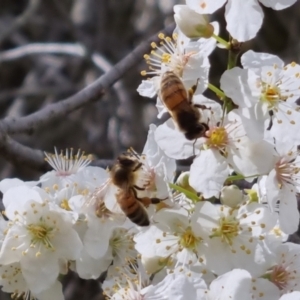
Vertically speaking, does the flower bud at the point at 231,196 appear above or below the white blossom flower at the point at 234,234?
above

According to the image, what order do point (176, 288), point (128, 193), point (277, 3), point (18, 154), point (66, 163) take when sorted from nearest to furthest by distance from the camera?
point (176, 288)
point (277, 3)
point (128, 193)
point (66, 163)
point (18, 154)

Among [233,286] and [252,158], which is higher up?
[252,158]

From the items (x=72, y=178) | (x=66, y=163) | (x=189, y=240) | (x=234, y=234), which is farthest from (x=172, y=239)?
(x=66, y=163)

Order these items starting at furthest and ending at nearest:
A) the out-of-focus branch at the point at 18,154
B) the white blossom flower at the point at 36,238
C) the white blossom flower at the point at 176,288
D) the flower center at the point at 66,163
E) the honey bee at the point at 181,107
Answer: the out-of-focus branch at the point at 18,154, the flower center at the point at 66,163, the white blossom flower at the point at 36,238, the honey bee at the point at 181,107, the white blossom flower at the point at 176,288

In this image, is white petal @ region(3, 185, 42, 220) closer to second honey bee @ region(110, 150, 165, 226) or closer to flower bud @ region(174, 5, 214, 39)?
second honey bee @ region(110, 150, 165, 226)

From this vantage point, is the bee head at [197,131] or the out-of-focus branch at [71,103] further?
the out-of-focus branch at [71,103]

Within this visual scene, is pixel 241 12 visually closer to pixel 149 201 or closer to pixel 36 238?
pixel 149 201

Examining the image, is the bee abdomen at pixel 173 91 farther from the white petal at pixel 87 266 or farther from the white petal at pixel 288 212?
the white petal at pixel 87 266


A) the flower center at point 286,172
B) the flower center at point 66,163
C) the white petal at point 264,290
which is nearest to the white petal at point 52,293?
the flower center at point 66,163
